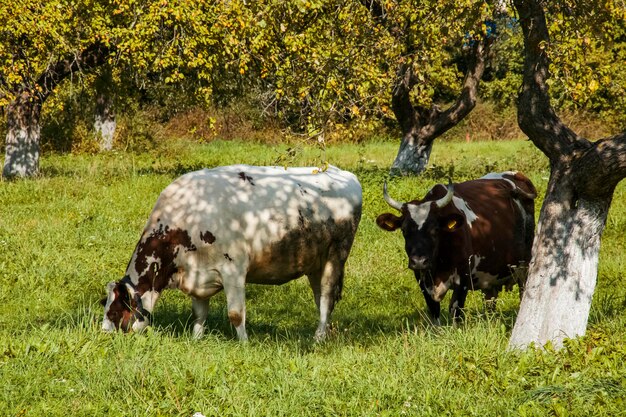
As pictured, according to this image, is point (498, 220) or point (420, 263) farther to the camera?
point (498, 220)

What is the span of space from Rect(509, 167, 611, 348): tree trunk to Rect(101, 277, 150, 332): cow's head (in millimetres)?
3857

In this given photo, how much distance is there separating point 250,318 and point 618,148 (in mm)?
5358

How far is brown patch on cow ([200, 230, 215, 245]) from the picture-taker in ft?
30.2

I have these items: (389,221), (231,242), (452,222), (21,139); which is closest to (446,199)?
(452,222)

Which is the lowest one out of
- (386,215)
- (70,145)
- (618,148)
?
(70,145)

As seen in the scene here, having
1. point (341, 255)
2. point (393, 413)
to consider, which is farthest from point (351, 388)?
point (341, 255)

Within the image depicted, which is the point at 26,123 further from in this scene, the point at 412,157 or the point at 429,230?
the point at 429,230

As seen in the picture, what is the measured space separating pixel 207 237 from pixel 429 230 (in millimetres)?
2496

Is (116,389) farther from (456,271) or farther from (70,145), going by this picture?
(70,145)

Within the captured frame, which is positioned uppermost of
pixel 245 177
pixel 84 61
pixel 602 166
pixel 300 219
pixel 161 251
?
pixel 84 61

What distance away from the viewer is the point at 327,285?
10.4 metres

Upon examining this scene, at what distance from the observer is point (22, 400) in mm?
6137

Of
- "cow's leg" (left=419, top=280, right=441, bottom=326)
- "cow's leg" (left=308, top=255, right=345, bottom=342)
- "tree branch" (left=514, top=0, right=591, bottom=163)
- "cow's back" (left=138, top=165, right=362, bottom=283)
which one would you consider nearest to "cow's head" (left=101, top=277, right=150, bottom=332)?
"cow's back" (left=138, top=165, right=362, bottom=283)

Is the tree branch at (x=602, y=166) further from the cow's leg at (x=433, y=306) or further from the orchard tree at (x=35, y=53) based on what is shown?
the orchard tree at (x=35, y=53)
